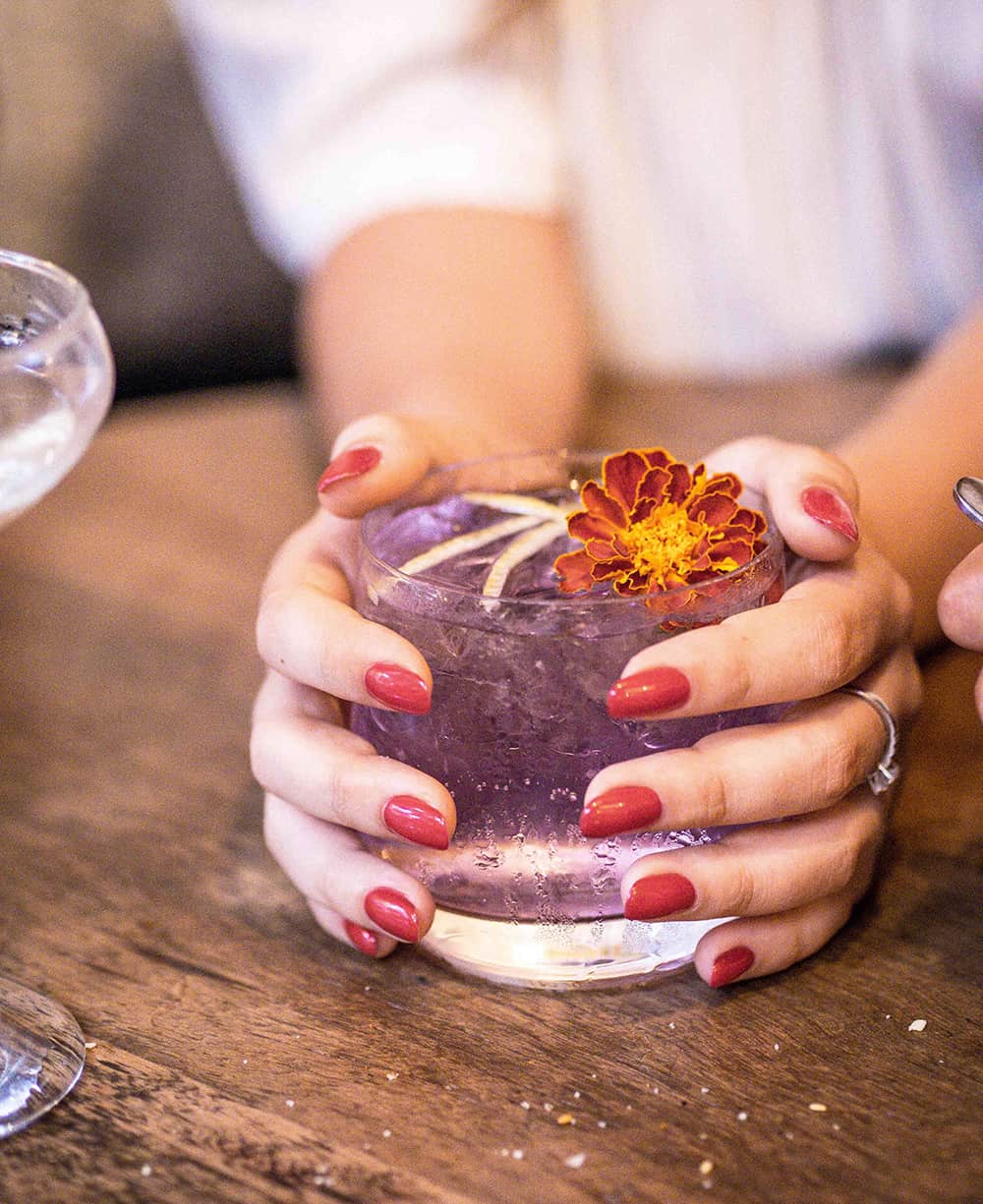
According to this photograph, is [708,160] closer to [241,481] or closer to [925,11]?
[925,11]

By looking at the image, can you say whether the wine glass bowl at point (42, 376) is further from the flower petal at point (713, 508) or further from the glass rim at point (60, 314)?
the flower petal at point (713, 508)

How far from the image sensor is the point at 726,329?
1.06m

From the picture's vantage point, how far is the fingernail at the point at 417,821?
0.42 m

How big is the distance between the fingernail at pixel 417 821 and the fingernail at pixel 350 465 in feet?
0.42

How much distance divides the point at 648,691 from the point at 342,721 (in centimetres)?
16

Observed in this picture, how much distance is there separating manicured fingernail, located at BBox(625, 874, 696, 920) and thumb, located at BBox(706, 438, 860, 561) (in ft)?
0.41

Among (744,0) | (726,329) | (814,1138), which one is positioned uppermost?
(744,0)

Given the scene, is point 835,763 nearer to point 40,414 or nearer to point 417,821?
point 417,821

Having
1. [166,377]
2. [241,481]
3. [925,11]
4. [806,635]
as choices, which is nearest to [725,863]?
[806,635]

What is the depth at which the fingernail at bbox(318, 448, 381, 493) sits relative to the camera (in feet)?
1.60

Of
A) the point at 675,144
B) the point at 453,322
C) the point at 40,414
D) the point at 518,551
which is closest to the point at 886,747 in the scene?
the point at 518,551

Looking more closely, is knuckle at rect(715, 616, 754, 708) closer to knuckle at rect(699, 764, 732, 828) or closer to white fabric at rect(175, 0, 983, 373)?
knuckle at rect(699, 764, 732, 828)

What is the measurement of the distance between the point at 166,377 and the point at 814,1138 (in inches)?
45.0

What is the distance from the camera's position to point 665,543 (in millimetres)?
424
